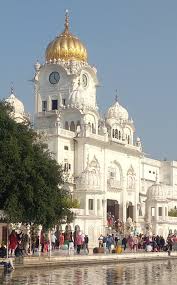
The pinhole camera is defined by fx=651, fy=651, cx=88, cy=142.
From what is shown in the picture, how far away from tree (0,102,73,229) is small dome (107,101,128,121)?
40.4 meters

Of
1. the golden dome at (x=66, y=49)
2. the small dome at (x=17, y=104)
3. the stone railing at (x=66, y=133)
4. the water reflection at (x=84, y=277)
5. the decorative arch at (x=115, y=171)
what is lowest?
the water reflection at (x=84, y=277)

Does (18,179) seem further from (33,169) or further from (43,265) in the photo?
(43,265)

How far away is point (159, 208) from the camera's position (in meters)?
62.9

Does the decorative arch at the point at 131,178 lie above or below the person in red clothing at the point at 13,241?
above

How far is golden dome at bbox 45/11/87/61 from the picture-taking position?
70.0 meters

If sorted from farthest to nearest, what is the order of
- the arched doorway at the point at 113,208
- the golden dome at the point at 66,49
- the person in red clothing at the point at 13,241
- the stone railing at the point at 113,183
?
the golden dome at the point at 66,49
the arched doorway at the point at 113,208
the stone railing at the point at 113,183
the person in red clothing at the point at 13,241

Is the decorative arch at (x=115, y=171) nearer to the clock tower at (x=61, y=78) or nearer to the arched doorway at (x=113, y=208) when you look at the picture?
the arched doorway at (x=113, y=208)

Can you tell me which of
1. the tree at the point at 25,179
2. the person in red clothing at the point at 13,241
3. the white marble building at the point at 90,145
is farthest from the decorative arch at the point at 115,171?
the person in red clothing at the point at 13,241

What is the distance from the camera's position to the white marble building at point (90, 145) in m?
57.3

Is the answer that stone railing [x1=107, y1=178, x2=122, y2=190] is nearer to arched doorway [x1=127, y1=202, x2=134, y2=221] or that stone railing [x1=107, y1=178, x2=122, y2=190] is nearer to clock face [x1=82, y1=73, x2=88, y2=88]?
arched doorway [x1=127, y1=202, x2=134, y2=221]

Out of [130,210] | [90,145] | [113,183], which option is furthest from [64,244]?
[130,210]

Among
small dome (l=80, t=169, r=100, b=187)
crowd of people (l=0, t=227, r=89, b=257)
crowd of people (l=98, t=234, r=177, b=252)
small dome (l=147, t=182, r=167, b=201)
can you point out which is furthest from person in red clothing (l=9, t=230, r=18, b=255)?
small dome (l=147, t=182, r=167, b=201)

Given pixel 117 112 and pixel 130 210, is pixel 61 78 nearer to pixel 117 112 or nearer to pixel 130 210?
pixel 117 112

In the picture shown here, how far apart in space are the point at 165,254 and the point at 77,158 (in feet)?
80.8
